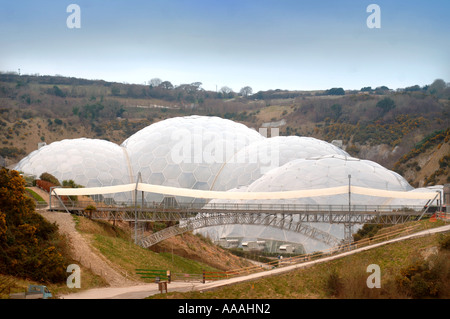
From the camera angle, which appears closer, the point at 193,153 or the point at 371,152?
the point at 193,153

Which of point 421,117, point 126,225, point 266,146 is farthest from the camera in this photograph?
point 421,117

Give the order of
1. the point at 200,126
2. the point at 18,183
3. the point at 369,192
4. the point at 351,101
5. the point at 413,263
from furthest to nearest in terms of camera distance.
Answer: the point at 351,101
the point at 200,126
the point at 369,192
the point at 18,183
the point at 413,263

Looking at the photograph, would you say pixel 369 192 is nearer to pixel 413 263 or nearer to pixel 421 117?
pixel 413 263

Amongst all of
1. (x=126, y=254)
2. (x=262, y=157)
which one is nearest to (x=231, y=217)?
(x=126, y=254)

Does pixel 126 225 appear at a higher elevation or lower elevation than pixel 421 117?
lower

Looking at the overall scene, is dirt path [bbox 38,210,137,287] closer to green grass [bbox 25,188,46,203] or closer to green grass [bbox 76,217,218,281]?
green grass [bbox 76,217,218,281]

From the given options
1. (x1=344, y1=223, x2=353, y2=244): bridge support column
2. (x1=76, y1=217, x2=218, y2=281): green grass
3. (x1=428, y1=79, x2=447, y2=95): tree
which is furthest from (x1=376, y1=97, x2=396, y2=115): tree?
(x1=76, y1=217, x2=218, y2=281): green grass

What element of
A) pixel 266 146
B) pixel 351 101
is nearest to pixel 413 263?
pixel 266 146
